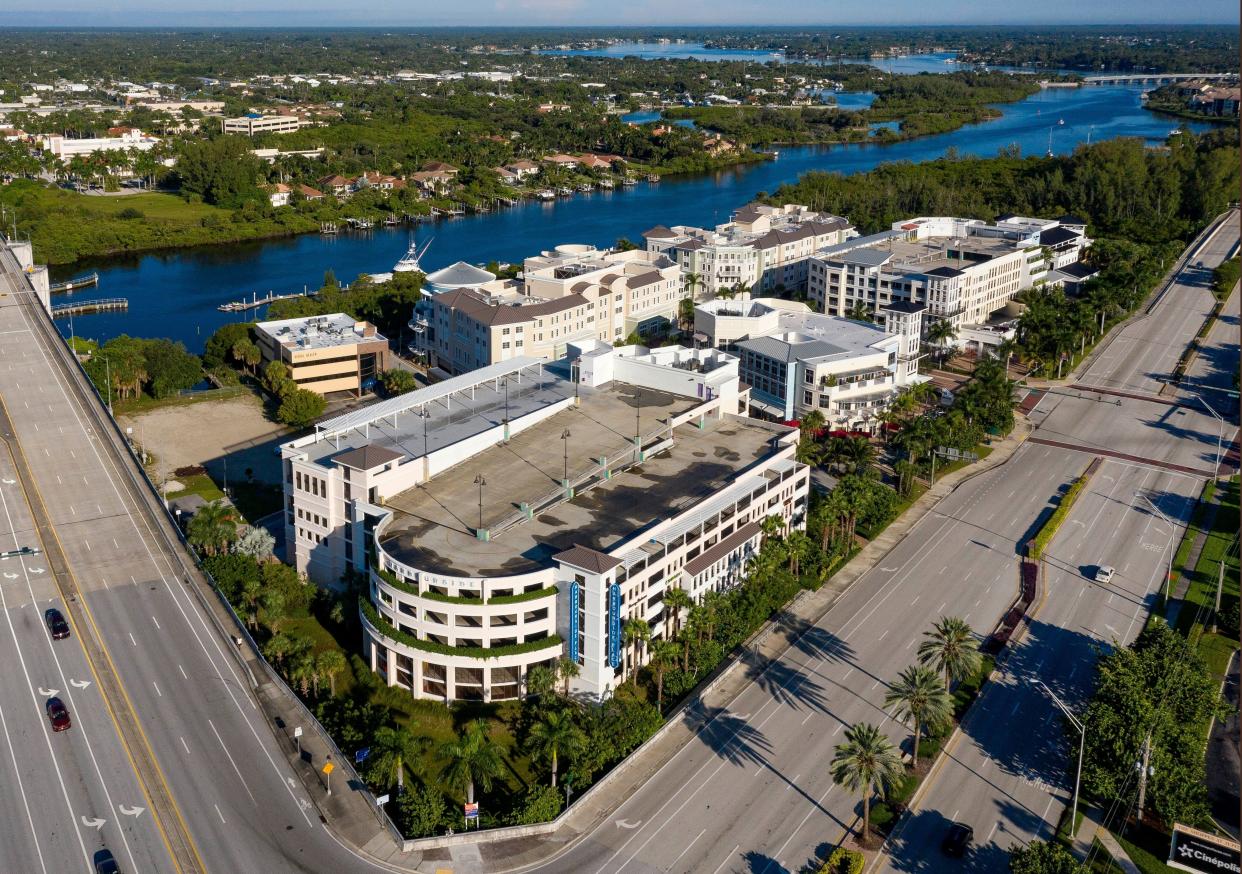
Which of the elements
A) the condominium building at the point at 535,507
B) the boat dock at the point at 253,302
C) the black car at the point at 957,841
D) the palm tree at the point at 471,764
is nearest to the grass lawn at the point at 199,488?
the condominium building at the point at 535,507

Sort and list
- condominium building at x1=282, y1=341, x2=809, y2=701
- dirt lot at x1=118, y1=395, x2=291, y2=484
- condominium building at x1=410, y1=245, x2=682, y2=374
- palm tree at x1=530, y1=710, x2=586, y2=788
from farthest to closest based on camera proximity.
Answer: condominium building at x1=410, y1=245, x2=682, y2=374 → dirt lot at x1=118, y1=395, x2=291, y2=484 → condominium building at x1=282, y1=341, x2=809, y2=701 → palm tree at x1=530, y1=710, x2=586, y2=788

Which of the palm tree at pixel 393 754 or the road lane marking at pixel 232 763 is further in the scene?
the palm tree at pixel 393 754

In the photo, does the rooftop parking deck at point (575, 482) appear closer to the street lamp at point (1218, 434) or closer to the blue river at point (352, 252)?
the street lamp at point (1218, 434)

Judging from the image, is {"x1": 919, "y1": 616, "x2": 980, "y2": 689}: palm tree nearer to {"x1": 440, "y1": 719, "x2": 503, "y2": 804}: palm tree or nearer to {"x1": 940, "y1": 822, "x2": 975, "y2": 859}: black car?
{"x1": 940, "y1": 822, "x2": 975, "y2": 859}: black car

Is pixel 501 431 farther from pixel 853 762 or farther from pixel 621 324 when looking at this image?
pixel 621 324

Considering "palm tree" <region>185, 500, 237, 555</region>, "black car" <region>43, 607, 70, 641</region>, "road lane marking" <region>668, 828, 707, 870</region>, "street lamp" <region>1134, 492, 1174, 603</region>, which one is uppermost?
"palm tree" <region>185, 500, 237, 555</region>

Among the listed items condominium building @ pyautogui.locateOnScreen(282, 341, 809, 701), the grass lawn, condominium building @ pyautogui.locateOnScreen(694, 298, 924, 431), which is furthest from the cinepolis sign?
the grass lawn
